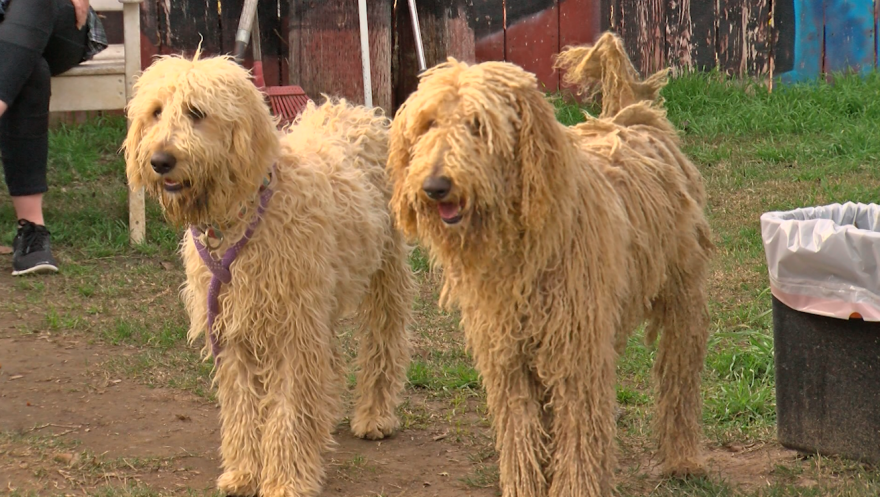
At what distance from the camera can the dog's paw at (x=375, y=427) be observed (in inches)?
182

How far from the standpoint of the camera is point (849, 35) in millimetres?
8914

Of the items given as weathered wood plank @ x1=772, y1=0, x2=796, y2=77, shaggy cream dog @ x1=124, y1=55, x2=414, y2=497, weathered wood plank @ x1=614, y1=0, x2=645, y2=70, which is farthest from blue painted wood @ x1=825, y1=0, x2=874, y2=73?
shaggy cream dog @ x1=124, y1=55, x2=414, y2=497

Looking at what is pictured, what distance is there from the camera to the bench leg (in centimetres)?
677

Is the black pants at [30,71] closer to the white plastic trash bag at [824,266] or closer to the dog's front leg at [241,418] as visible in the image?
the dog's front leg at [241,418]

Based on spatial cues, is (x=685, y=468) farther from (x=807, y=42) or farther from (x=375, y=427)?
(x=807, y=42)

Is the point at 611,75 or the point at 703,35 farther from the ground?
the point at 703,35

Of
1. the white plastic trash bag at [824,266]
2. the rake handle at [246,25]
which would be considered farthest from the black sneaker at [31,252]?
the white plastic trash bag at [824,266]

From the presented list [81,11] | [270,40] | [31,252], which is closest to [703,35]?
[270,40]

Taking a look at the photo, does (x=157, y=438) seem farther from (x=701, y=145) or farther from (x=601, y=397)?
(x=701, y=145)

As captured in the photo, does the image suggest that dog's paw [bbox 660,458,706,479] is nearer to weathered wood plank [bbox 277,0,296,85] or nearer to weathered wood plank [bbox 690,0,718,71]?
weathered wood plank [bbox 277,0,296,85]

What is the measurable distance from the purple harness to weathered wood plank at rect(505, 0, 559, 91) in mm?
4981

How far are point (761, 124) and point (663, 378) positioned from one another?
198 inches

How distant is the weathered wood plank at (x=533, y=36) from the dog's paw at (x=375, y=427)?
4.53 meters

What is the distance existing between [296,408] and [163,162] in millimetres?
979
